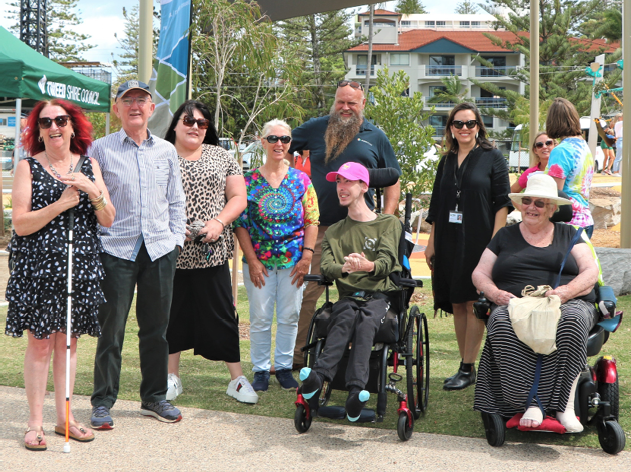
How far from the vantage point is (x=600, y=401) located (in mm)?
3773

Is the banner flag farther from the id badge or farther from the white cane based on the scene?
the id badge

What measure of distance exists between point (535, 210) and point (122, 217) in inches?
96.3

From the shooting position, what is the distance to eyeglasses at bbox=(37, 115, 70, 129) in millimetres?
3650

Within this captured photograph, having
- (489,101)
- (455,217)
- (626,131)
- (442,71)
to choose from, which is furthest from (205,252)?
(442,71)

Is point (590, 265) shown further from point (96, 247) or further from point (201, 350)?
point (96, 247)

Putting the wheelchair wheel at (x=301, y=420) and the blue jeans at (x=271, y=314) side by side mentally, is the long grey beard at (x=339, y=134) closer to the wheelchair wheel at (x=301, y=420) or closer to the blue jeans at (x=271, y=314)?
the blue jeans at (x=271, y=314)

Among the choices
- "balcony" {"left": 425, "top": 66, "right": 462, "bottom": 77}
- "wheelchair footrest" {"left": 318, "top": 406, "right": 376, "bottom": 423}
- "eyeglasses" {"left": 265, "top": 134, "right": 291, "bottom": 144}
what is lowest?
"wheelchair footrest" {"left": 318, "top": 406, "right": 376, "bottom": 423}

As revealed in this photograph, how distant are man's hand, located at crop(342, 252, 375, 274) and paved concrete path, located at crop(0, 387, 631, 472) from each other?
96cm

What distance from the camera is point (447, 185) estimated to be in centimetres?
503

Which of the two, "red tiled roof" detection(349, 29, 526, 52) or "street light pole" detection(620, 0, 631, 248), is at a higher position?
"red tiled roof" detection(349, 29, 526, 52)

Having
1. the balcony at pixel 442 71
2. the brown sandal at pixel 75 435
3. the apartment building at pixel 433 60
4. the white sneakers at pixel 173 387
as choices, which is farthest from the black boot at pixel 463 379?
the balcony at pixel 442 71

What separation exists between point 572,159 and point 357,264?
6.45 feet

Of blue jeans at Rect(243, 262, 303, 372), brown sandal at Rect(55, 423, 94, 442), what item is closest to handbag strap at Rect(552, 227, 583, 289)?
blue jeans at Rect(243, 262, 303, 372)

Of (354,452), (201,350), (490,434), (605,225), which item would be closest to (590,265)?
(490,434)
